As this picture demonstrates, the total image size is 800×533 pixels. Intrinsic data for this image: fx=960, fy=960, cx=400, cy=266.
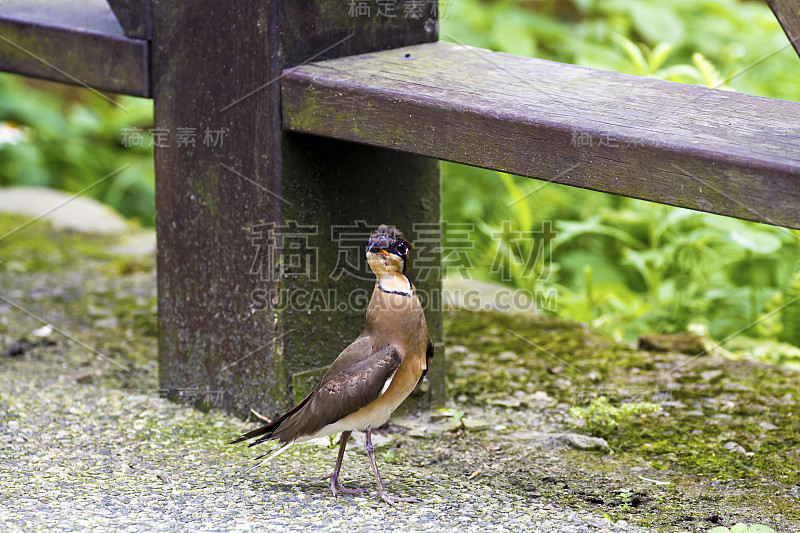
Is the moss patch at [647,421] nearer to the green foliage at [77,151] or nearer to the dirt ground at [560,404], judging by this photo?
the dirt ground at [560,404]

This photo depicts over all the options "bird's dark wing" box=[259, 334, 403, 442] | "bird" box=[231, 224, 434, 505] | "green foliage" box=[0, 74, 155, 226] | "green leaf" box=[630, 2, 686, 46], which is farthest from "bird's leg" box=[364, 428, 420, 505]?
"green foliage" box=[0, 74, 155, 226]

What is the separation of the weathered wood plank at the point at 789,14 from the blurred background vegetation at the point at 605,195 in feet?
5.85

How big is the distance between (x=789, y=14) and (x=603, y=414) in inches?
59.8

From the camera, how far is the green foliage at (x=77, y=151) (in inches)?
274

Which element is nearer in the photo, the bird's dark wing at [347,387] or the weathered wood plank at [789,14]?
the weathered wood plank at [789,14]

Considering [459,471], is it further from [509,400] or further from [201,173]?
[201,173]

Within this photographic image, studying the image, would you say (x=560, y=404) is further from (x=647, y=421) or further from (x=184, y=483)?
(x=184, y=483)

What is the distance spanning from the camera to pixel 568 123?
2408mm

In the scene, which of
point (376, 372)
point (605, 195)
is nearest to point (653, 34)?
point (605, 195)

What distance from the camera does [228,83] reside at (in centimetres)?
304

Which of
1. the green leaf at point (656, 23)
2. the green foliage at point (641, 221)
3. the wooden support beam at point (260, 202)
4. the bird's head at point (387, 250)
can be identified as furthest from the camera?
the green leaf at point (656, 23)

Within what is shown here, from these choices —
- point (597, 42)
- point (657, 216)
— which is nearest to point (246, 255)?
point (657, 216)

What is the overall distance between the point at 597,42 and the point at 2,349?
187 inches

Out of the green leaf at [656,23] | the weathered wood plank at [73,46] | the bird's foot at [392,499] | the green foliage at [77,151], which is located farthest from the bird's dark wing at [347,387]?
the green foliage at [77,151]
